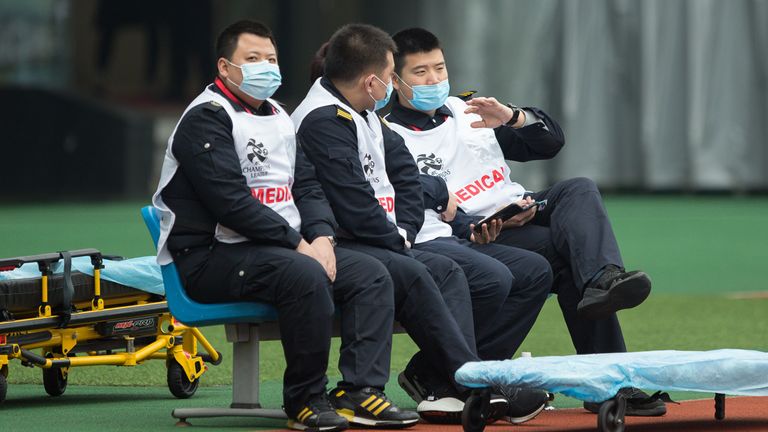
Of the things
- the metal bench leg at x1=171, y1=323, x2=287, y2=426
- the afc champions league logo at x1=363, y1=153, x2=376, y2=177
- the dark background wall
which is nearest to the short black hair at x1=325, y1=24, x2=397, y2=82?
the afc champions league logo at x1=363, y1=153, x2=376, y2=177

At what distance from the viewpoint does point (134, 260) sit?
20.6 feet

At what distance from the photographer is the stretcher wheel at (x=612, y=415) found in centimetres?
482

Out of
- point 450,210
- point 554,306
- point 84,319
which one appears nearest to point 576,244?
point 450,210

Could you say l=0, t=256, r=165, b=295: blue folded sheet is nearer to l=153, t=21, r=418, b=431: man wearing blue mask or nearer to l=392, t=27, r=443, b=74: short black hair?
l=153, t=21, r=418, b=431: man wearing blue mask

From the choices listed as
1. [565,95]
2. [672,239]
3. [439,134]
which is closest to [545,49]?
[565,95]

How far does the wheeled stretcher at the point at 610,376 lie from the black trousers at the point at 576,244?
0.56m

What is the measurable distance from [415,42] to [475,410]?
1875 mm

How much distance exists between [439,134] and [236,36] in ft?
3.60

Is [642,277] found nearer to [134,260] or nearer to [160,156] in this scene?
[134,260]

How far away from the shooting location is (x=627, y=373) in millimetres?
4910

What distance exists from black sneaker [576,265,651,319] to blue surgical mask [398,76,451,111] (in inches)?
43.9

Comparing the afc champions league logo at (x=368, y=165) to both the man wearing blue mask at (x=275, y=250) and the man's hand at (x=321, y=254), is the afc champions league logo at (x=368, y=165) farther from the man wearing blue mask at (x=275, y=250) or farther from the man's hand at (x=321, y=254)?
the man's hand at (x=321, y=254)

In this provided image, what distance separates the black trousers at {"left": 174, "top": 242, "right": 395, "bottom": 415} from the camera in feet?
16.5

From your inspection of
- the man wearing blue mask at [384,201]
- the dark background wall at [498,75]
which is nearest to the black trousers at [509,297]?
the man wearing blue mask at [384,201]
